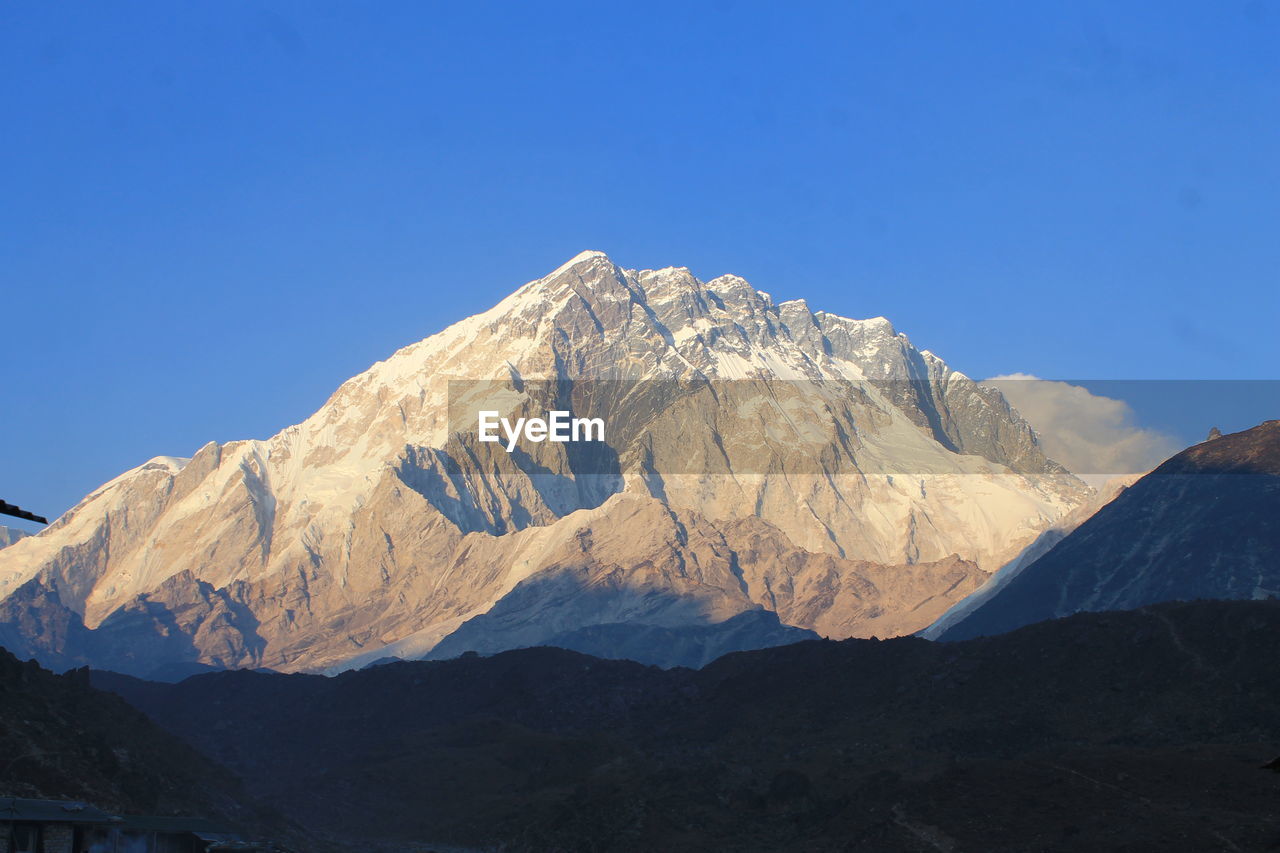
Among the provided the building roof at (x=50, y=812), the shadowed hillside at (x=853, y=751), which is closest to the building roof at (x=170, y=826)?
the building roof at (x=50, y=812)

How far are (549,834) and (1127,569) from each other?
110m

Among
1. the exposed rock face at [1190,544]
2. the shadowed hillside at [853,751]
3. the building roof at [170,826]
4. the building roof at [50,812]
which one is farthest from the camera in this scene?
the exposed rock face at [1190,544]

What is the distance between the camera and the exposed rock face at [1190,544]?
170m

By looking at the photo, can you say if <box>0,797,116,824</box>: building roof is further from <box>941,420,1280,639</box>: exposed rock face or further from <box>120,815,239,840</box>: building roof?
<box>941,420,1280,639</box>: exposed rock face

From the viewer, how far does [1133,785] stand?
79750 millimetres

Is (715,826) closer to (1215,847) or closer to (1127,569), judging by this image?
(1215,847)

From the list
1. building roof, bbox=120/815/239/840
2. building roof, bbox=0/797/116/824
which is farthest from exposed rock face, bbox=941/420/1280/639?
building roof, bbox=0/797/116/824

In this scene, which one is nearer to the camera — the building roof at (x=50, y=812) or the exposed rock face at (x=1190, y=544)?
the building roof at (x=50, y=812)

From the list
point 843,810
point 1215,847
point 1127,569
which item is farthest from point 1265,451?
point 1215,847

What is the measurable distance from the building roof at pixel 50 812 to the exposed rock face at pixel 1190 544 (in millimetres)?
126745

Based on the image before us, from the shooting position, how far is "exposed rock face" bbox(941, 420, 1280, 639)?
558 ft

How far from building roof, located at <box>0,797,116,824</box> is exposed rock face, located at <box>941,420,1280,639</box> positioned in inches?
4990

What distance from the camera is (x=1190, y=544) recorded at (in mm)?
180000

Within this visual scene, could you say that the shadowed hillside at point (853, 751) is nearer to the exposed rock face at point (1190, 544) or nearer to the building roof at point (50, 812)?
the building roof at point (50, 812)
